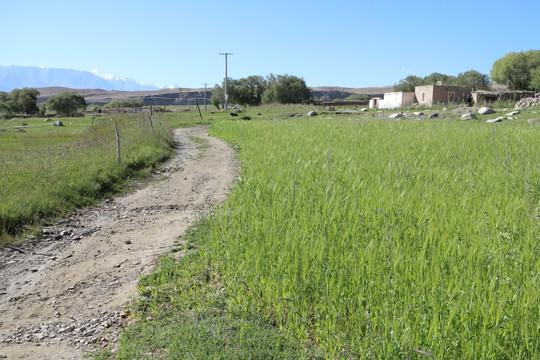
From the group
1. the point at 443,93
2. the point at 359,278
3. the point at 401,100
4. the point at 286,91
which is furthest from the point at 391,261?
the point at 286,91

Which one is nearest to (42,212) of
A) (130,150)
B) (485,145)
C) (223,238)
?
(223,238)

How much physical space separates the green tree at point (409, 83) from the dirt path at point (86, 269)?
355ft

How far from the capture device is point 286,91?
92000 millimetres

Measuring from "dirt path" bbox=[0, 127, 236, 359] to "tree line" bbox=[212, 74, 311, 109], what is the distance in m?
78.4

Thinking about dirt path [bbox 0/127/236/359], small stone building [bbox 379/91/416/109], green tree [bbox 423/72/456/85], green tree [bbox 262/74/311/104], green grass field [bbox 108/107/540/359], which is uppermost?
green tree [bbox 423/72/456/85]

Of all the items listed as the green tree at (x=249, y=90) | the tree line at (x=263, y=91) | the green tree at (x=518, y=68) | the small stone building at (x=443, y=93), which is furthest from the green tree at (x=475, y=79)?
the small stone building at (x=443, y=93)

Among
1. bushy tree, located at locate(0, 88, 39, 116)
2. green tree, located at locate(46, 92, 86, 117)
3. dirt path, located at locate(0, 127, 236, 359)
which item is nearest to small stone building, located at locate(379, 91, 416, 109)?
dirt path, located at locate(0, 127, 236, 359)

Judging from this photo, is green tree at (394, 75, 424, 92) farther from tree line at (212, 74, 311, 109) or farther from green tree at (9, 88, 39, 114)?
green tree at (9, 88, 39, 114)

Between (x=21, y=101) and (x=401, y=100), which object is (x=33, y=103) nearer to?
(x=21, y=101)

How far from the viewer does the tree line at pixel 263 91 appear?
92.1 meters

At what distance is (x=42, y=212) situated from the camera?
30.5 feet

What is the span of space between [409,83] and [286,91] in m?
39.3

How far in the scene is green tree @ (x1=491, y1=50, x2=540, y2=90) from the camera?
85625 mm

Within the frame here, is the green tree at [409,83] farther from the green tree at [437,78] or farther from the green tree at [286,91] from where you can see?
the green tree at [286,91]
